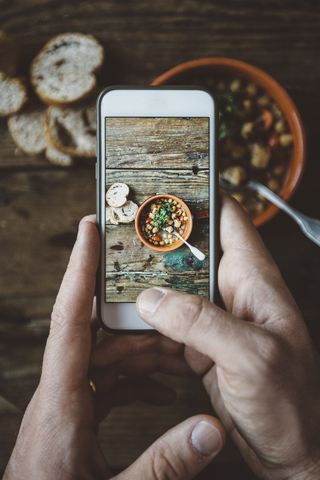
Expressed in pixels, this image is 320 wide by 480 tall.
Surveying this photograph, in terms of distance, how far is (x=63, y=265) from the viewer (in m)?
0.93

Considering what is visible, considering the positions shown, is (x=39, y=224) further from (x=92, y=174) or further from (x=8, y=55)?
(x=8, y=55)

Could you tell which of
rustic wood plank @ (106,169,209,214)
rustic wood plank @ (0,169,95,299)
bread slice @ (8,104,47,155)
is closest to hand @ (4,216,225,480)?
rustic wood plank @ (106,169,209,214)

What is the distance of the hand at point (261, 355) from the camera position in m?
0.50

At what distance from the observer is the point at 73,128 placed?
93 cm

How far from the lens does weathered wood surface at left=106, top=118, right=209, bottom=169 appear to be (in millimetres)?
666

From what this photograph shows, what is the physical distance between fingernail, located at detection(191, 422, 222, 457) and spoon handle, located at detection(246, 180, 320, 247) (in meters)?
0.54

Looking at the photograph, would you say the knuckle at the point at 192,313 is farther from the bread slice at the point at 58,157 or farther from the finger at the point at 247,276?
the bread slice at the point at 58,157

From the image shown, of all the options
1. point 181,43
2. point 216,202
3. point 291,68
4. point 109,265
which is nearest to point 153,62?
point 181,43

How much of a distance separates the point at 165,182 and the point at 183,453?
1.55ft

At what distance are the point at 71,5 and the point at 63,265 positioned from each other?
0.72m

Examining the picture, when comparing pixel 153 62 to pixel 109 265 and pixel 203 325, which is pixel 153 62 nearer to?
pixel 109 265

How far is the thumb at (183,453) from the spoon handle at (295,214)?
20.7 inches

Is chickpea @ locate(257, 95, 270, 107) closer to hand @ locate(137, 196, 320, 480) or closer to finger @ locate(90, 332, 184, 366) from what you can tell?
hand @ locate(137, 196, 320, 480)

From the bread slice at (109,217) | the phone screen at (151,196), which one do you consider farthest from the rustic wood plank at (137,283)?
the bread slice at (109,217)
